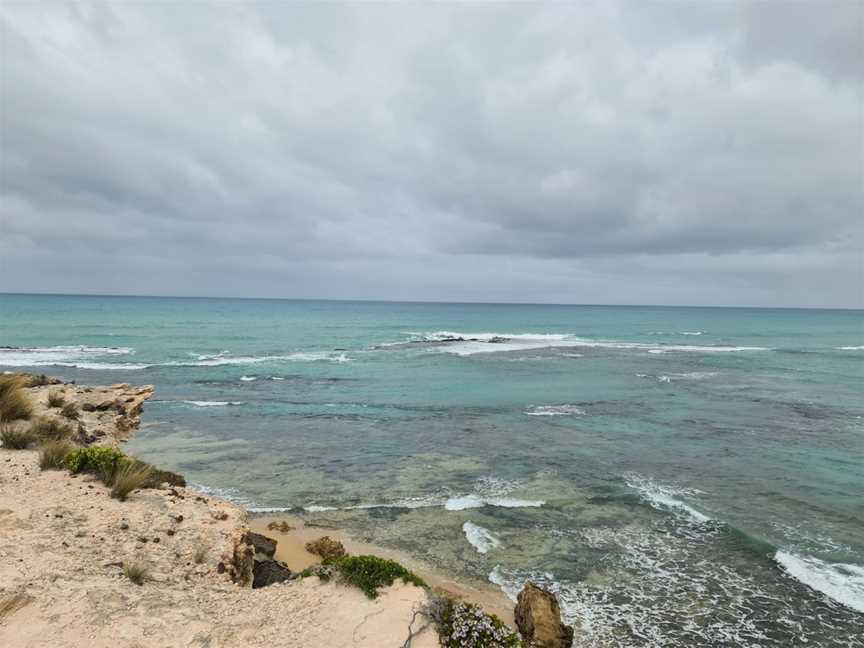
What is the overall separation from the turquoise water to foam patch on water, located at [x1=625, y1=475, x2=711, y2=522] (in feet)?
0.24

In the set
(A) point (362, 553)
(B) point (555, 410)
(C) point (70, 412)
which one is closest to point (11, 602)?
(A) point (362, 553)

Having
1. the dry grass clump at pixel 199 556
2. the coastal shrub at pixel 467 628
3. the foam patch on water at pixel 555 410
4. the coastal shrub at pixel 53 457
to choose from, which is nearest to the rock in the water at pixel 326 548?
the dry grass clump at pixel 199 556

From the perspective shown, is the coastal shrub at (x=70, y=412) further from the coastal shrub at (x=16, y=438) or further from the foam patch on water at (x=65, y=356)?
the foam patch on water at (x=65, y=356)

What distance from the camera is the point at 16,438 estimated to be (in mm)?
13117

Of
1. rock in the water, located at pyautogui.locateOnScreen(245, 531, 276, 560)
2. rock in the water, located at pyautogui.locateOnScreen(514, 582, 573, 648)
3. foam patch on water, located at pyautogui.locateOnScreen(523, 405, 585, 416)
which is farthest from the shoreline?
foam patch on water, located at pyautogui.locateOnScreen(523, 405, 585, 416)

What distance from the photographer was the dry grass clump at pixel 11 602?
652cm

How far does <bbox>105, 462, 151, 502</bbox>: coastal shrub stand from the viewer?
10297mm

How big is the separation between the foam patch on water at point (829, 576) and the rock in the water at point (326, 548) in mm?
10087

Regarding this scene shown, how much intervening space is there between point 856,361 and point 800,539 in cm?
5373

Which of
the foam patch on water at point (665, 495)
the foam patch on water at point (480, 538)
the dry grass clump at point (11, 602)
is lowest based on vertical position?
the foam patch on water at point (480, 538)

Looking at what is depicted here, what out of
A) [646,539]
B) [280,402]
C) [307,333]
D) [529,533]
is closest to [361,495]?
[529,533]

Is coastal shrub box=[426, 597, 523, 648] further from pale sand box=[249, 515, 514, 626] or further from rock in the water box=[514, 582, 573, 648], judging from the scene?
pale sand box=[249, 515, 514, 626]

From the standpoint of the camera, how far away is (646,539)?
12656 mm

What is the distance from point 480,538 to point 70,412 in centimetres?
1582
